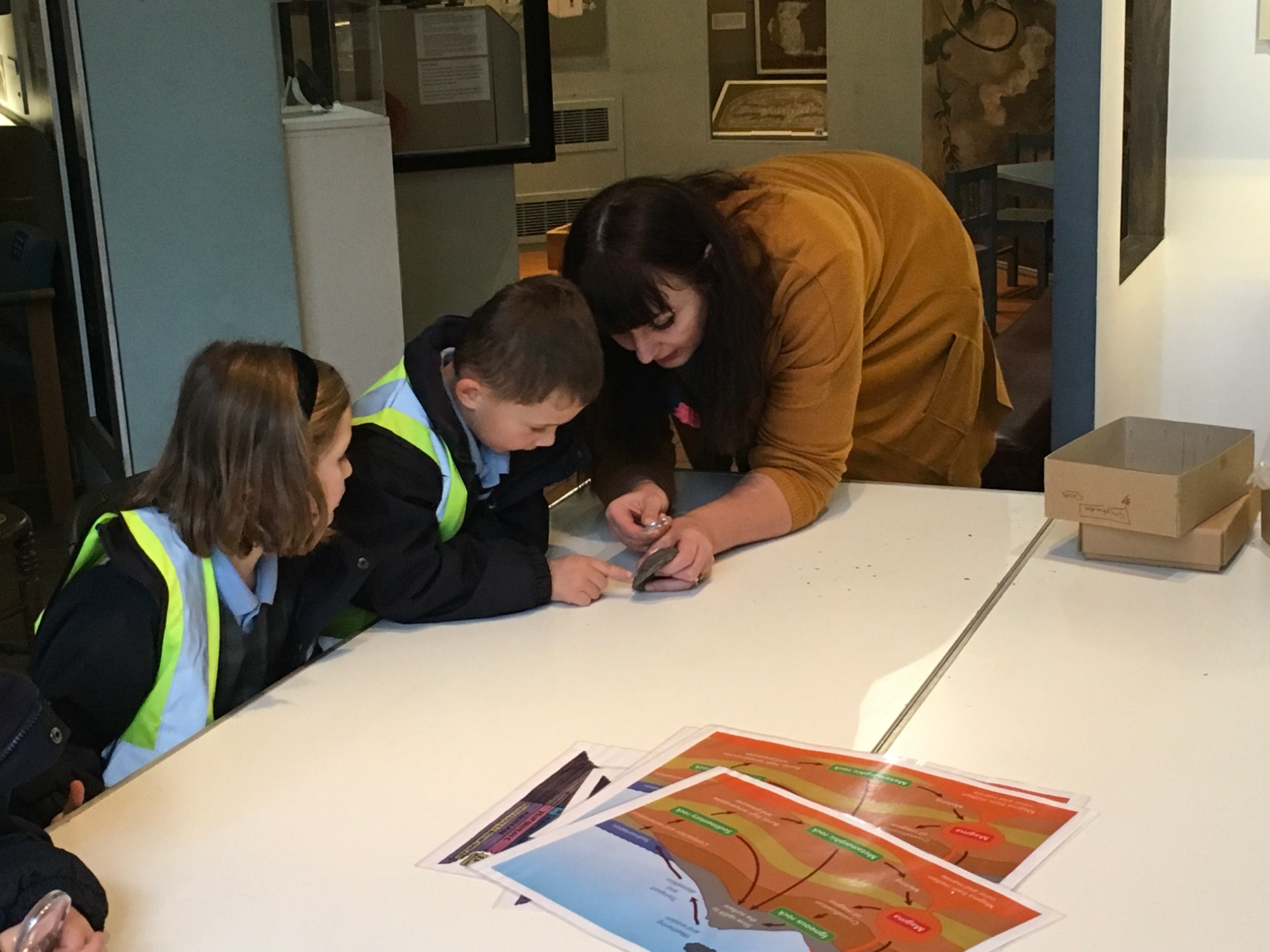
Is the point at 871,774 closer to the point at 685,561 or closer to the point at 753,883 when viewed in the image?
the point at 753,883

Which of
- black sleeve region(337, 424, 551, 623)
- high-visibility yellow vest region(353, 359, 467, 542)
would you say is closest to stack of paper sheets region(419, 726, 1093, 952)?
black sleeve region(337, 424, 551, 623)

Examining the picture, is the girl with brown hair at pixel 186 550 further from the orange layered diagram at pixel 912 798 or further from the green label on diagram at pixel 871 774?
the green label on diagram at pixel 871 774

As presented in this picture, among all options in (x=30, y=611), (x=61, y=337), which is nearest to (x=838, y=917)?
(x=30, y=611)

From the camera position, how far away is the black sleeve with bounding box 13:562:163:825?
4.68 feet

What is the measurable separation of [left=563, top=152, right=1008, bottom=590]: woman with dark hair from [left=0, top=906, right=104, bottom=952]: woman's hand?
0.89m

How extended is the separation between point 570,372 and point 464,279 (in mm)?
3512

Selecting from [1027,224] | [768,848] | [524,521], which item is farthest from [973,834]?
[1027,224]

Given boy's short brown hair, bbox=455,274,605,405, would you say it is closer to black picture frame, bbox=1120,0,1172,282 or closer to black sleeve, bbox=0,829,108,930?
black sleeve, bbox=0,829,108,930

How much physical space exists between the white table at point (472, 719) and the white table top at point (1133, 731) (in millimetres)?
80

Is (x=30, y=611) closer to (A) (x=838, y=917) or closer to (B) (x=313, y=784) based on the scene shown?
(B) (x=313, y=784)

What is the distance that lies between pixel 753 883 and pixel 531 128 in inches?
164

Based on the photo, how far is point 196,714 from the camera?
1.51 m

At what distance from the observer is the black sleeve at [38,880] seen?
1074 mm

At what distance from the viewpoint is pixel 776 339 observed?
1.93 m
